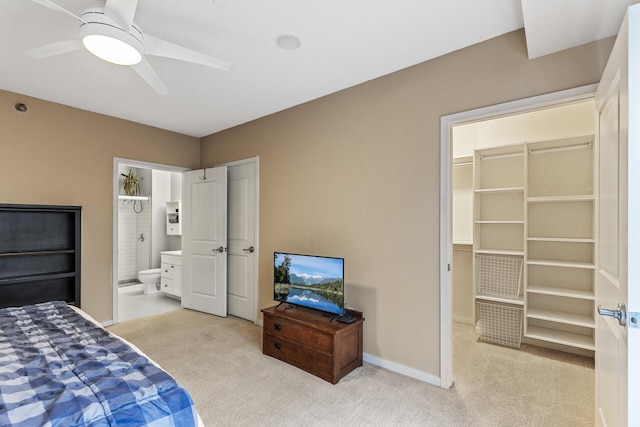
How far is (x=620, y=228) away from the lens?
121 cm

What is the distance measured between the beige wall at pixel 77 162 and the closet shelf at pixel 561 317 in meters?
4.73

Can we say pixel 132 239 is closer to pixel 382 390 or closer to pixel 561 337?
pixel 382 390

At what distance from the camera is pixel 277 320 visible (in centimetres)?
296

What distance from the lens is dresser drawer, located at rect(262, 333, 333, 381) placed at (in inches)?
101

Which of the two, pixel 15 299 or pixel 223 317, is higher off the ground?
pixel 15 299

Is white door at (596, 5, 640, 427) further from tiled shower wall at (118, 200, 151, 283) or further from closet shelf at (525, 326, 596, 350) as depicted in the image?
tiled shower wall at (118, 200, 151, 283)

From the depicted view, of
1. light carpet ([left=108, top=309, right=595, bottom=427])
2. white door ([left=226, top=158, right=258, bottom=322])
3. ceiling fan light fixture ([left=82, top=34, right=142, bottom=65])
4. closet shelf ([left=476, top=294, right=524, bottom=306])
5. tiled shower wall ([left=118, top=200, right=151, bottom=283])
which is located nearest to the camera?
ceiling fan light fixture ([left=82, top=34, right=142, bottom=65])

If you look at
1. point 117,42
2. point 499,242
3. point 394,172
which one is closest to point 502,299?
point 499,242

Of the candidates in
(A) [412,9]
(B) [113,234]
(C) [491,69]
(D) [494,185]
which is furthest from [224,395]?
(D) [494,185]

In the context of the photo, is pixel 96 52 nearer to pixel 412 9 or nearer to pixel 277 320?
pixel 412 9

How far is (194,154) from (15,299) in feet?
8.80

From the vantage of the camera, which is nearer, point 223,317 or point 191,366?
point 191,366
